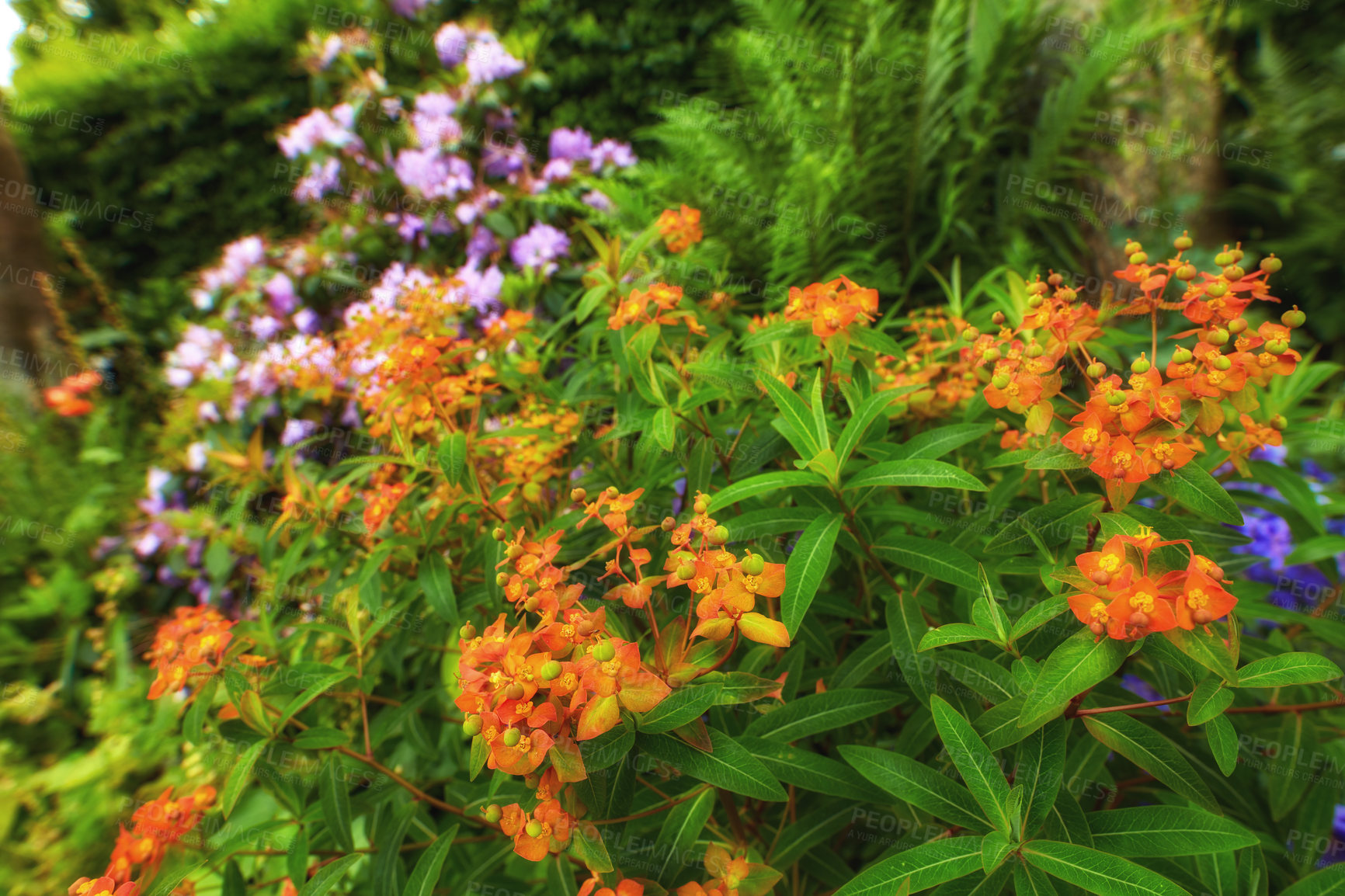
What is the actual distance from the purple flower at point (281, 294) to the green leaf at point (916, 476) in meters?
3.02

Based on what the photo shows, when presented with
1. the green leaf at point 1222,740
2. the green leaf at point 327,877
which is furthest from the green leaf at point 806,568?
the green leaf at point 327,877

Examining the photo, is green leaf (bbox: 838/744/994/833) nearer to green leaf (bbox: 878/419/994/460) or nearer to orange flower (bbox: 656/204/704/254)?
green leaf (bbox: 878/419/994/460)

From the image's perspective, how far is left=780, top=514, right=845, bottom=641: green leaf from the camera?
86 cm

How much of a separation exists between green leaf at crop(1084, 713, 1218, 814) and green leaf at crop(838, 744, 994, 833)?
183 millimetres

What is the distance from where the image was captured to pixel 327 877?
3.18 ft

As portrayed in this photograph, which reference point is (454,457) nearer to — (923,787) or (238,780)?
(238,780)

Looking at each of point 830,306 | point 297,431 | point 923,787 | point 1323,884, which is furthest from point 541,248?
point 1323,884

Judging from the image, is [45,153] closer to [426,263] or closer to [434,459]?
[426,263]

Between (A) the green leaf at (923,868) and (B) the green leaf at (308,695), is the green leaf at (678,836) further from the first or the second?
(B) the green leaf at (308,695)

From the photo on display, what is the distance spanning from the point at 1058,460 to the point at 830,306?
0.40m

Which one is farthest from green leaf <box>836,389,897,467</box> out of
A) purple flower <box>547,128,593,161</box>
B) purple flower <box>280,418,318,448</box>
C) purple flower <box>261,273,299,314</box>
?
purple flower <box>261,273,299,314</box>

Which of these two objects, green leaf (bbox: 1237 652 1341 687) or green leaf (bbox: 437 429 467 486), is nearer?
green leaf (bbox: 1237 652 1341 687)

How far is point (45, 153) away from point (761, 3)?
20.1 feet

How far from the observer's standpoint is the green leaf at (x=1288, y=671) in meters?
0.75
